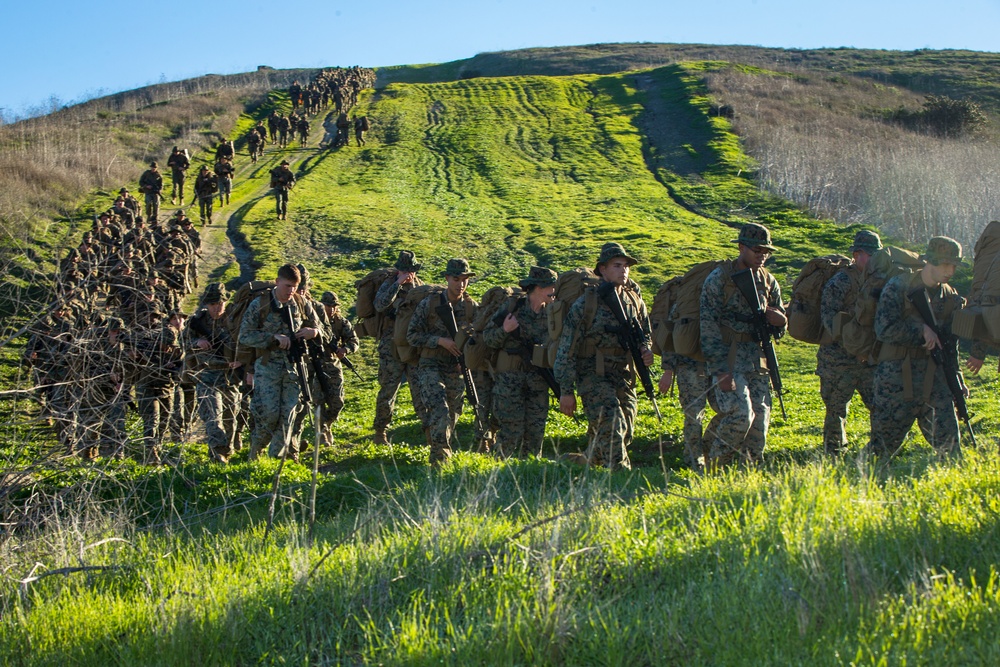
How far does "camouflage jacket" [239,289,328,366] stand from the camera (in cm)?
1045

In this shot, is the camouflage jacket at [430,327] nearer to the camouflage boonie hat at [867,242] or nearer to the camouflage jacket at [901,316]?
the camouflage boonie hat at [867,242]

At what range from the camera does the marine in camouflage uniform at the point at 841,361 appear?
9.52 metres

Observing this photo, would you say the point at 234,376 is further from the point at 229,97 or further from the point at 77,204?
the point at 229,97

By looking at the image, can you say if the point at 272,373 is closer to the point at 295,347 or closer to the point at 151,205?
the point at 295,347

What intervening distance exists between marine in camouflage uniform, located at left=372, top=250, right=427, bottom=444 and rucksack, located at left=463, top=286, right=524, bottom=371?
1438mm

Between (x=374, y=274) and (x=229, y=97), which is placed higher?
(x=229, y=97)

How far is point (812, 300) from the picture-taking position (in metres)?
10.1

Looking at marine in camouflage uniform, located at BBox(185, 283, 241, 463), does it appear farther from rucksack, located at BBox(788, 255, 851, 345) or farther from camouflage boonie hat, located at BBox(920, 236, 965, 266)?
camouflage boonie hat, located at BBox(920, 236, 965, 266)

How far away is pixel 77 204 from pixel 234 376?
24497mm

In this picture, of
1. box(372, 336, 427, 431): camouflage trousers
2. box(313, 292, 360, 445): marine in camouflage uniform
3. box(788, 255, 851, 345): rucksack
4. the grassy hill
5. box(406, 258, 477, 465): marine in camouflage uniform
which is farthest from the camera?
box(372, 336, 427, 431): camouflage trousers

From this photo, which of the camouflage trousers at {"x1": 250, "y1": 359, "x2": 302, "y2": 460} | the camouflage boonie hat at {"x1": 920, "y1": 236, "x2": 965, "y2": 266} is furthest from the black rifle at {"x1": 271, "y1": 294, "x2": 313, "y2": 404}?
the camouflage boonie hat at {"x1": 920, "y1": 236, "x2": 965, "y2": 266}

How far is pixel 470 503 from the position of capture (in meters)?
5.87

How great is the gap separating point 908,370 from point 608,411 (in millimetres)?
2564

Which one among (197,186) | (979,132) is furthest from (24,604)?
(979,132)
